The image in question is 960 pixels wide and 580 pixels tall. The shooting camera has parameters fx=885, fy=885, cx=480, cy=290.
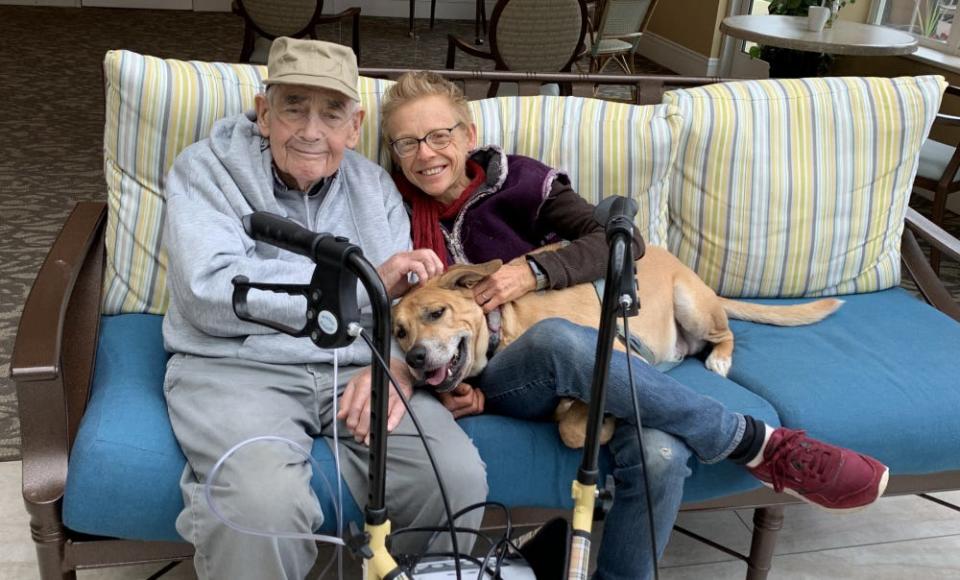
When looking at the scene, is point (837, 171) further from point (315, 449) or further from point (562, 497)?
point (315, 449)

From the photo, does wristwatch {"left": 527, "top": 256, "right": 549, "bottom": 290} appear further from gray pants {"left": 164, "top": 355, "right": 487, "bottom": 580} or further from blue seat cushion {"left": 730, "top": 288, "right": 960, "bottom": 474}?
blue seat cushion {"left": 730, "top": 288, "right": 960, "bottom": 474}

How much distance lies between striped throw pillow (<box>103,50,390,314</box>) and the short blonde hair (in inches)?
12.9

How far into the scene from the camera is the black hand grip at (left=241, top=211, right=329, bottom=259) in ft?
3.21

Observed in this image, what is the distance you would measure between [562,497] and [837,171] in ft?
4.11

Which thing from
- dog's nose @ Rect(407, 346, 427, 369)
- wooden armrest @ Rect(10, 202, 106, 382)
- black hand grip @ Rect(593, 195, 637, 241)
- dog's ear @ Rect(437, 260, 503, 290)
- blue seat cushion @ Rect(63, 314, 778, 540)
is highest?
black hand grip @ Rect(593, 195, 637, 241)

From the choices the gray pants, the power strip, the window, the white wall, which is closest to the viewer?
the power strip

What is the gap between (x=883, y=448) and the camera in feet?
6.09

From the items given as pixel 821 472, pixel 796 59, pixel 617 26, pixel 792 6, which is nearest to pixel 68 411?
pixel 821 472

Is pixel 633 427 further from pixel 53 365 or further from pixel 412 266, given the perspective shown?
pixel 53 365

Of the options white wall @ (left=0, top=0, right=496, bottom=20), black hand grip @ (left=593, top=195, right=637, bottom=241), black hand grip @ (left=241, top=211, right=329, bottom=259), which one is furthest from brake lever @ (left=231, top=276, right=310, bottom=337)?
white wall @ (left=0, top=0, right=496, bottom=20)

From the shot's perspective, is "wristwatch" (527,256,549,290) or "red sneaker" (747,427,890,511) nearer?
"red sneaker" (747,427,890,511)

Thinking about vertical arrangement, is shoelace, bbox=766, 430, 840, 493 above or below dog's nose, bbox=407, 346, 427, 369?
below

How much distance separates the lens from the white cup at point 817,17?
419 centimetres

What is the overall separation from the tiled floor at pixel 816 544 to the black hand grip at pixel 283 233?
122 cm
